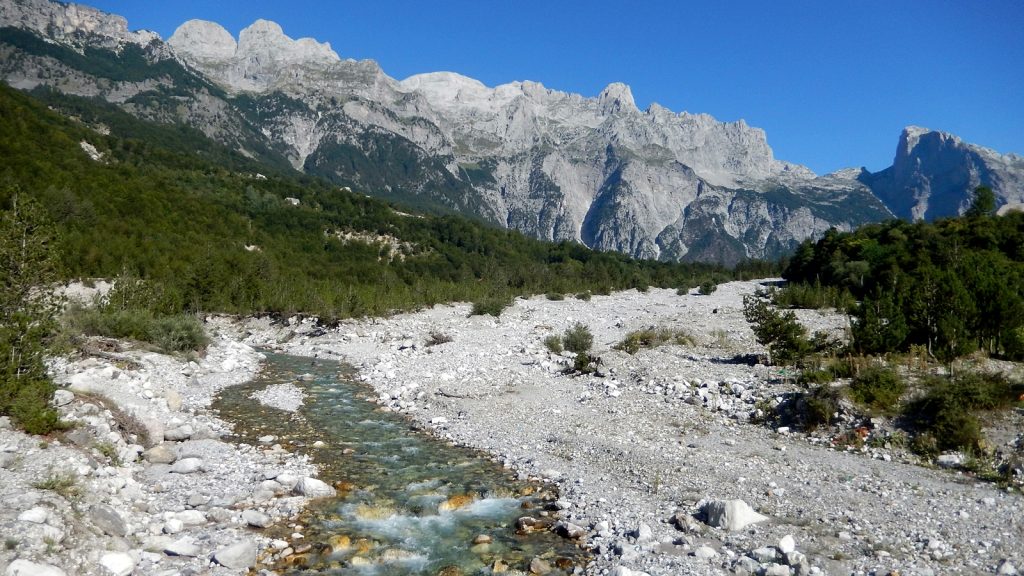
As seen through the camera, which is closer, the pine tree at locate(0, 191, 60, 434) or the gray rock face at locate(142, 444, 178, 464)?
the pine tree at locate(0, 191, 60, 434)

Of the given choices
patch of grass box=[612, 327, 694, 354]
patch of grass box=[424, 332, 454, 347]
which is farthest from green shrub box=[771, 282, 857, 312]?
patch of grass box=[424, 332, 454, 347]

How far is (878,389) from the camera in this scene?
14688 mm

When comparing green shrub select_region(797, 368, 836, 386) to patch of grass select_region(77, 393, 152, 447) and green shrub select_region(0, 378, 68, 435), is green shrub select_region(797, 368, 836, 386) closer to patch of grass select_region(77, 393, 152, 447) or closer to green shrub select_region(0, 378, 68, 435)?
patch of grass select_region(77, 393, 152, 447)

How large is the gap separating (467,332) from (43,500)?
35.3m

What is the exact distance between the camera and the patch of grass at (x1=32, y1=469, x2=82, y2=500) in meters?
8.80

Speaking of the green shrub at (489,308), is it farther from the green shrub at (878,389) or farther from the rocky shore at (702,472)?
the green shrub at (878,389)

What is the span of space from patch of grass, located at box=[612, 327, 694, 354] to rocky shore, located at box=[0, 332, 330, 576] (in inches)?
752

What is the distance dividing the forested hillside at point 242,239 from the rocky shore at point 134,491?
6860 mm

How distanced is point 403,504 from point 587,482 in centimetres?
424

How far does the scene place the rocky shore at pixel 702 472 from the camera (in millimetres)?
8578

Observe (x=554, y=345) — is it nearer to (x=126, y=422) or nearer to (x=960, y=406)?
(x=960, y=406)

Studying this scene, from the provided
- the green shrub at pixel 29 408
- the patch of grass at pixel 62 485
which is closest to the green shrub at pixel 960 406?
the patch of grass at pixel 62 485

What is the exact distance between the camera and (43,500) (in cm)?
829

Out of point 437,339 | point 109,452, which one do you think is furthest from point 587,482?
point 437,339
